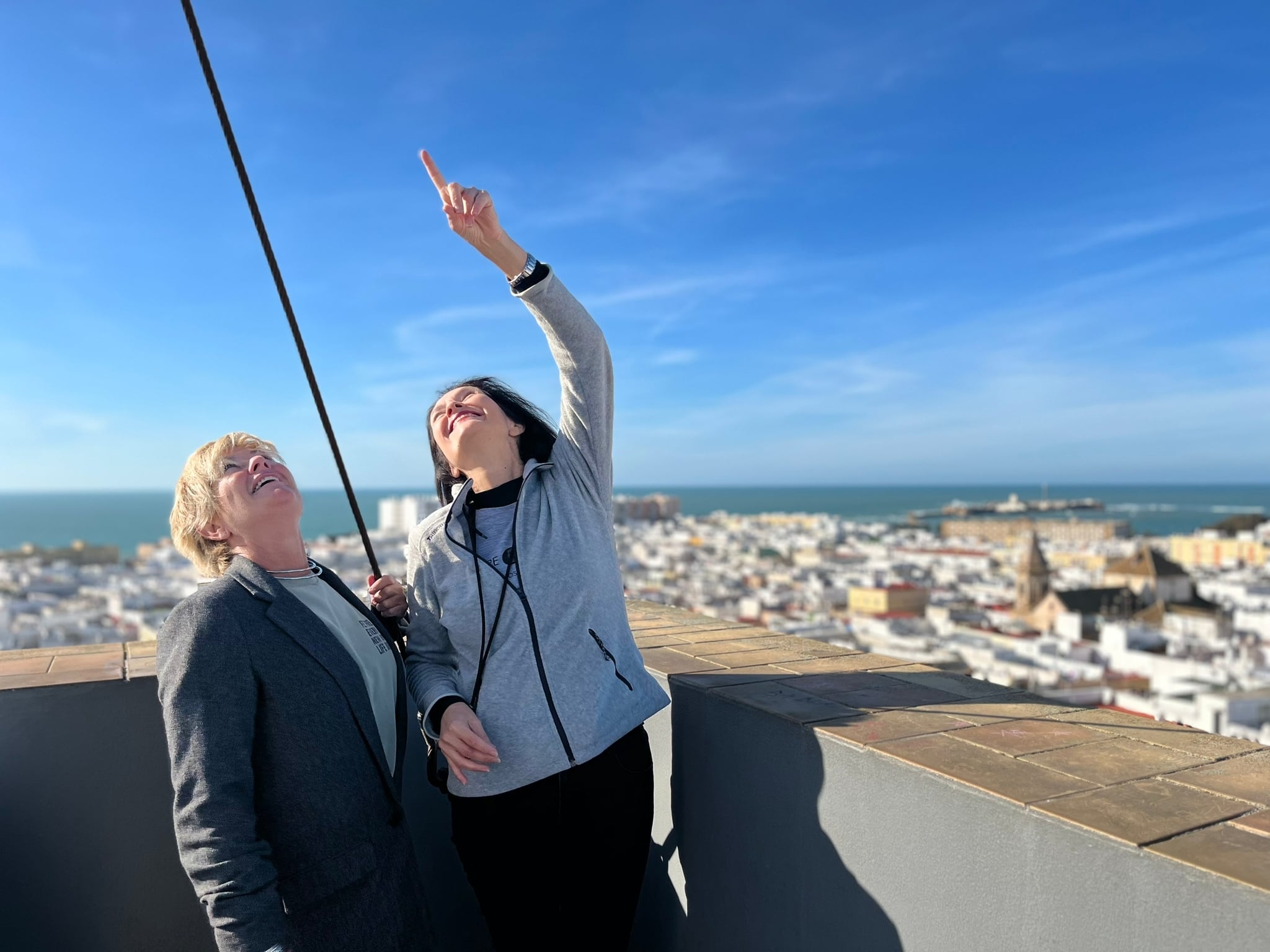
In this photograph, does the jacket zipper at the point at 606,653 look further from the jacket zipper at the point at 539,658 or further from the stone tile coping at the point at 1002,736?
the stone tile coping at the point at 1002,736

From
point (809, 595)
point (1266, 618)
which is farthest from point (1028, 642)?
point (809, 595)

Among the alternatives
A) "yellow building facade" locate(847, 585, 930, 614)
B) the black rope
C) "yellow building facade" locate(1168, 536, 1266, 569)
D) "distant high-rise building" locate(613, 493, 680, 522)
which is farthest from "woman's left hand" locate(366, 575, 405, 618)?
"distant high-rise building" locate(613, 493, 680, 522)

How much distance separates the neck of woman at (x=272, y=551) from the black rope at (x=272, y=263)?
0.11 m

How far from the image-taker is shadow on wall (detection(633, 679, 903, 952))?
1.25m

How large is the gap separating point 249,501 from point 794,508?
139105mm

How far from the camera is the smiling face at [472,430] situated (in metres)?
1.48

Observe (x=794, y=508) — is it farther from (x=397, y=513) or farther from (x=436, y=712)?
(x=436, y=712)

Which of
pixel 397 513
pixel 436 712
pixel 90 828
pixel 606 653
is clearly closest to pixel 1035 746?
pixel 606 653

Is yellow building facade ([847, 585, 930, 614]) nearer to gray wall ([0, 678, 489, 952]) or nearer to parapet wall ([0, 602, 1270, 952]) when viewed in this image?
parapet wall ([0, 602, 1270, 952])

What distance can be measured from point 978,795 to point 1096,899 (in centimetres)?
15

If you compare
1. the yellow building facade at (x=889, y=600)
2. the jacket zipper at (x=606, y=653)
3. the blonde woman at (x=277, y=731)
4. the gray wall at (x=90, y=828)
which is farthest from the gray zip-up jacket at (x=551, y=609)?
the yellow building facade at (x=889, y=600)

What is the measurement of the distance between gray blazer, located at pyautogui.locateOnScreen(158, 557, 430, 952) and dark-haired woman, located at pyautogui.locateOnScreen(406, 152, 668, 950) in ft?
0.38

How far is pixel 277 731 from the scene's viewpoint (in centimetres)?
120

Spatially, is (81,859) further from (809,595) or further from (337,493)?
(337,493)
